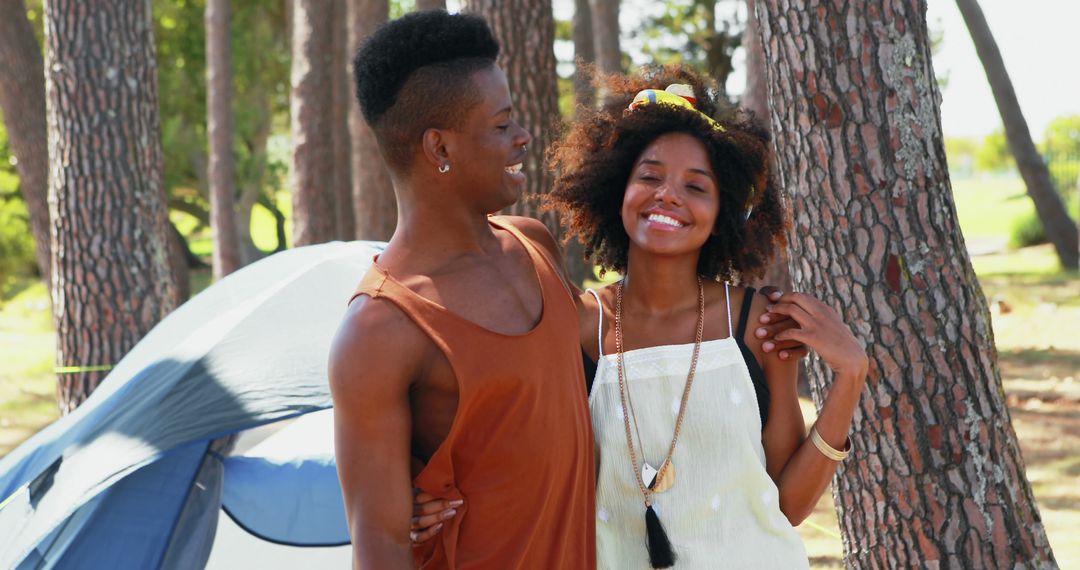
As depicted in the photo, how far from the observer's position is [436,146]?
6.45ft

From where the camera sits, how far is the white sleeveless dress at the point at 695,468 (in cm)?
223

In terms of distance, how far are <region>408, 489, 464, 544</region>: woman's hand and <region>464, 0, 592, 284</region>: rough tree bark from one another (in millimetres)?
4565

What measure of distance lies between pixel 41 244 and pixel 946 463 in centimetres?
768

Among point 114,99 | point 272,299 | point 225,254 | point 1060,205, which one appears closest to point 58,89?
point 114,99

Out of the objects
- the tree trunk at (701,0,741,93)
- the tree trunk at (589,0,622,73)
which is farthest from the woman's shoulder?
the tree trunk at (701,0,741,93)

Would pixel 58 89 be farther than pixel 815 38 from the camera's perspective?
Yes

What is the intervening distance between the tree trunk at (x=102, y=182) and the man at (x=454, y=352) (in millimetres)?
4048

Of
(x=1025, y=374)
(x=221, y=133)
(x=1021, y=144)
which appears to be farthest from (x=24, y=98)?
(x=1021, y=144)

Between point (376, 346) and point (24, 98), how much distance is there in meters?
7.30

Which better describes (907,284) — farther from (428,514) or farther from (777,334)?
→ (428,514)

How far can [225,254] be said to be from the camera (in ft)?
42.4

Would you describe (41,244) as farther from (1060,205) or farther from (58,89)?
(1060,205)

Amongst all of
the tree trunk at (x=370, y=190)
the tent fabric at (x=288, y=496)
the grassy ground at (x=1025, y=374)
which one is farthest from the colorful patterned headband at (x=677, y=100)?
the tree trunk at (x=370, y=190)

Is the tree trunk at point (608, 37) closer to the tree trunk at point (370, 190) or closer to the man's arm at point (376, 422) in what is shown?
the tree trunk at point (370, 190)
